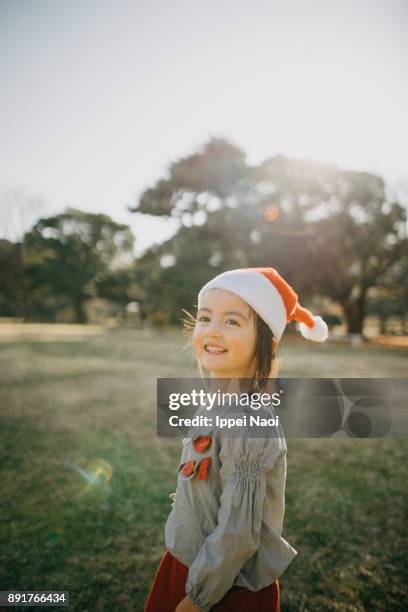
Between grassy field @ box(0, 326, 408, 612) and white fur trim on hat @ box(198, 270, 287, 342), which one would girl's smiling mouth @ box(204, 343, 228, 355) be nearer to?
white fur trim on hat @ box(198, 270, 287, 342)

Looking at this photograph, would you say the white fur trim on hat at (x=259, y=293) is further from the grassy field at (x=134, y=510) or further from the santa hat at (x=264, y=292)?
the grassy field at (x=134, y=510)

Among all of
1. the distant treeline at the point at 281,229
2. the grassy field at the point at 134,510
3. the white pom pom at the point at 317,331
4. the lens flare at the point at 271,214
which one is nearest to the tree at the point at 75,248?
the distant treeline at the point at 281,229

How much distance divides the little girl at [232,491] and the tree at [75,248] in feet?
103

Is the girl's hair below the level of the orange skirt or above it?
above

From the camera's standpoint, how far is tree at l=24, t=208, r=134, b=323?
31828mm

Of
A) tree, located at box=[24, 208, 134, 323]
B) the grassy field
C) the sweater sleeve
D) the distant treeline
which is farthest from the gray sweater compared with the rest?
tree, located at box=[24, 208, 134, 323]

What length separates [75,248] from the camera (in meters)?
32.4

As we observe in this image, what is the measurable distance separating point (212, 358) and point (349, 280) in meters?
25.2

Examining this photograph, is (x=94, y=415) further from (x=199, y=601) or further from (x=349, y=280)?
(x=349, y=280)

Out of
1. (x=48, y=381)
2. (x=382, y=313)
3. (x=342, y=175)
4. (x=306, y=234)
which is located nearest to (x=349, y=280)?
(x=306, y=234)

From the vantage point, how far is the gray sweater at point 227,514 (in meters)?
1.12

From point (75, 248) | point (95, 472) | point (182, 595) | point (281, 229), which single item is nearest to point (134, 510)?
point (95, 472)

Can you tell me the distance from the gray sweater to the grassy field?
99 centimetres

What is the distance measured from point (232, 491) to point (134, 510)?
2.34 m
